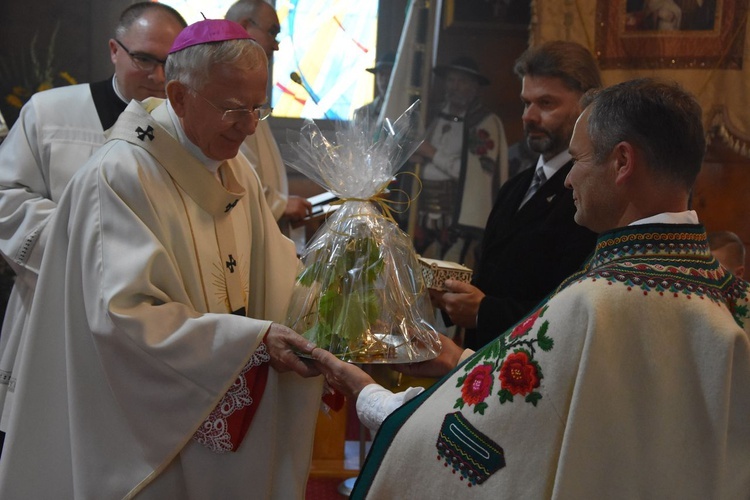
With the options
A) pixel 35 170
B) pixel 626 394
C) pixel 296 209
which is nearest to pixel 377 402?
pixel 626 394

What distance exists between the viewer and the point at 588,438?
1884 millimetres

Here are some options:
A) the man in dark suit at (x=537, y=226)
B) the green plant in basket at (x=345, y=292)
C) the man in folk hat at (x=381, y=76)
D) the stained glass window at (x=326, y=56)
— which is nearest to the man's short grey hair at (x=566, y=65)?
the man in dark suit at (x=537, y=226)

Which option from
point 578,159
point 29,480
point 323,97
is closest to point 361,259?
point 578,159

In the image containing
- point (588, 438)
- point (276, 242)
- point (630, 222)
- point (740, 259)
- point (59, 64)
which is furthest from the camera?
point (59, 64)

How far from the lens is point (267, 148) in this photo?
16.0 feet

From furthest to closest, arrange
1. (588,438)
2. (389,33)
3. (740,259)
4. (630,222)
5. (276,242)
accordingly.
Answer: (389,33), (740,259), (276,242), (630,222), (588,438)

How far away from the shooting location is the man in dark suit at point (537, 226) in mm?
3227

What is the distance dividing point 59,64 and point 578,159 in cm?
558

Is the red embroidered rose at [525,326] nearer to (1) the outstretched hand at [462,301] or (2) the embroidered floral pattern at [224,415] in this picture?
(2) the embroidered floral pattern at [224,415]

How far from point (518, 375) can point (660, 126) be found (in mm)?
672

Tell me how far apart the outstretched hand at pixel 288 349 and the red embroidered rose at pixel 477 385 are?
569mm

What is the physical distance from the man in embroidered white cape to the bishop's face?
108cm

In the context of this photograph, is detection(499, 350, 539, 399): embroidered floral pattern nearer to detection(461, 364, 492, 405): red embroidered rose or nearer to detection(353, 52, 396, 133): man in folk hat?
detection(461, 364, 492, 405): red embroidered rose

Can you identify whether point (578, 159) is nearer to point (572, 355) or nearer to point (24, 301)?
point (572, 355)
